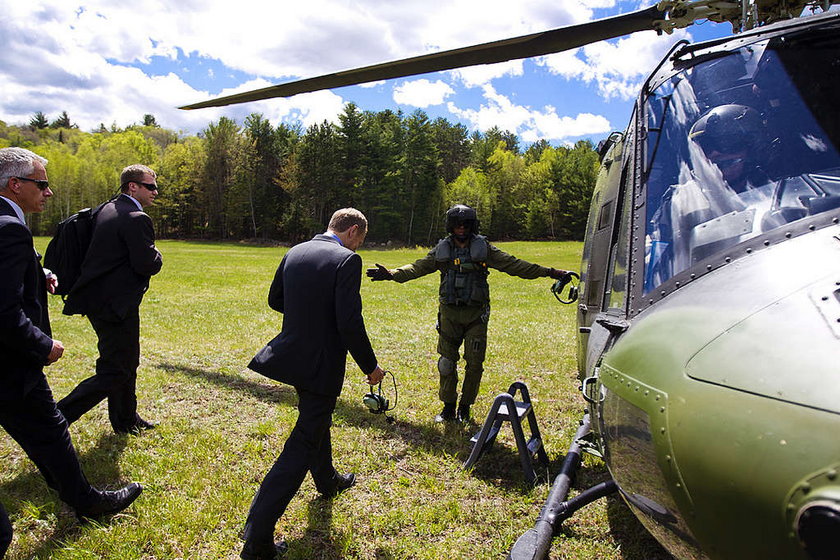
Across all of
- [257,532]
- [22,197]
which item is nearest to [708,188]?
[257,532]

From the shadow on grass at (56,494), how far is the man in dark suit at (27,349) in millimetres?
185

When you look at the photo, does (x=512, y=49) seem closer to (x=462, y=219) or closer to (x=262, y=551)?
(x=462, y=219)

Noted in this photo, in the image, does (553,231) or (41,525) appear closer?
(41,525)

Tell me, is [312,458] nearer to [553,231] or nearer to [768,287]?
[768,287]

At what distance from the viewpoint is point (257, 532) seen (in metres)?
3.04

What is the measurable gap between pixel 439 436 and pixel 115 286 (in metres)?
3.19

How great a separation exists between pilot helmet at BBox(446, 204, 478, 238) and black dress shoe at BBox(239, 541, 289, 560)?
3062 millimetres

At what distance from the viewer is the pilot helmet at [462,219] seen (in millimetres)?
5035

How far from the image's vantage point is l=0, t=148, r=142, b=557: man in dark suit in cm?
281

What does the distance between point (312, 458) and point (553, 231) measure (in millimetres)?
69066

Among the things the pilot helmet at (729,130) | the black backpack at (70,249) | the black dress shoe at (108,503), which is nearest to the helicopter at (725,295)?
the pilot helmet at (729,130)

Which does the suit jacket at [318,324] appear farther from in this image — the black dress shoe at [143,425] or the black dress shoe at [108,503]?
the black dress shoe at [143,425]

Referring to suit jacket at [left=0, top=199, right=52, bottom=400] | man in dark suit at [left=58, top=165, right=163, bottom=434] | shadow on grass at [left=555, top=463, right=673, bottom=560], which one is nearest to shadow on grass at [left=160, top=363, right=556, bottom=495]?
shadow on grass at [left=555, top=463, right=673, bottom=560]

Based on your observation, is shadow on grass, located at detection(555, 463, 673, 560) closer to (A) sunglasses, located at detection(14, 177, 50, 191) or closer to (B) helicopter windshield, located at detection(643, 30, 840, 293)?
(B) helicopter windshield, located at detection(643, 30, 840, 293)
